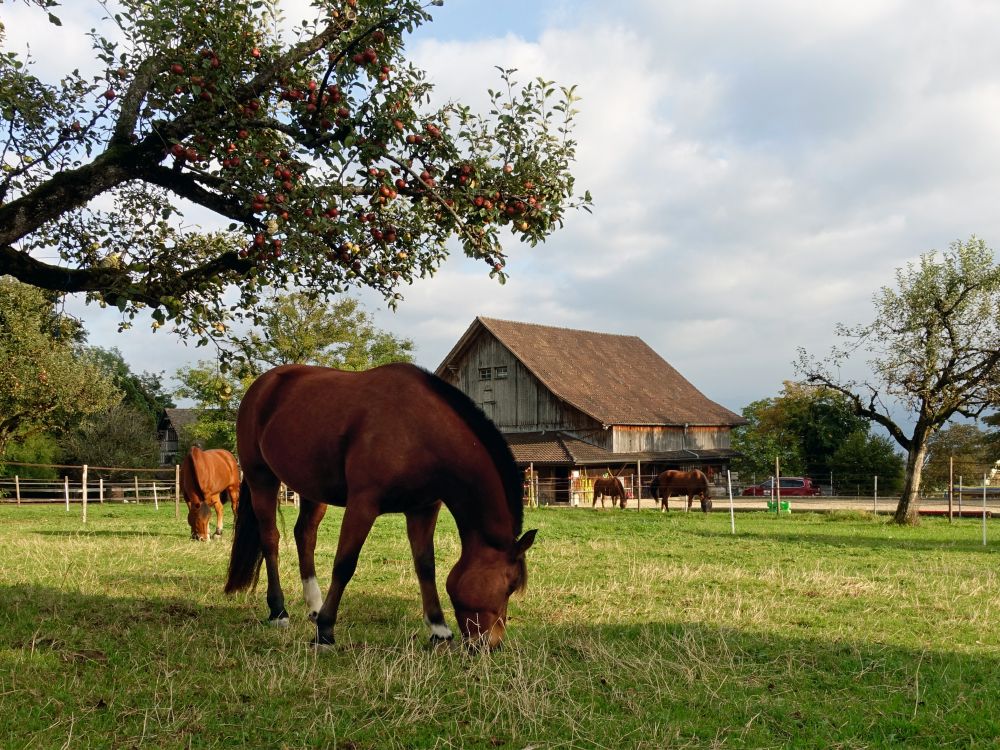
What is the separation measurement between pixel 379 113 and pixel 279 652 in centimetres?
493

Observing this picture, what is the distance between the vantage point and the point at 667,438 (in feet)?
146

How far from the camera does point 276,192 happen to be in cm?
723

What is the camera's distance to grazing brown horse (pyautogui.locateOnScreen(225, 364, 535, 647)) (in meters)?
6.36

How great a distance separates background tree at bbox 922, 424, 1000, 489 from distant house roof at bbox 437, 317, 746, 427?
11.9 m

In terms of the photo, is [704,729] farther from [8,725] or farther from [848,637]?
[8,725]

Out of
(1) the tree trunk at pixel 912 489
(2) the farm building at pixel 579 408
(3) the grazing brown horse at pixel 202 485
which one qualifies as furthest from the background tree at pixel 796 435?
(3) the grazing brown horse at pixel 202 485

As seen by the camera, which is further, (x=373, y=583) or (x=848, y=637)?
(x=373, y=583)

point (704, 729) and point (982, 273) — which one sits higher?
point (982, 273)

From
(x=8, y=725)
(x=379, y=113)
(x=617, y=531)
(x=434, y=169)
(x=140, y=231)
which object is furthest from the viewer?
(x=617, y=531)

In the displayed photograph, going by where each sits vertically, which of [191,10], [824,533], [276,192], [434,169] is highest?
[191,10]

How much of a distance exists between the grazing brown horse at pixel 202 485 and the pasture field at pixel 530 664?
12.3 feet

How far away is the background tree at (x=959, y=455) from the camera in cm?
4691

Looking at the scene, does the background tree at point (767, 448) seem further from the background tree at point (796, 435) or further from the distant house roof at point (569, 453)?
the distant house roof at point (569, 453)

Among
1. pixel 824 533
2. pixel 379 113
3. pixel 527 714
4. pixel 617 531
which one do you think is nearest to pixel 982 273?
pixel 824 533
